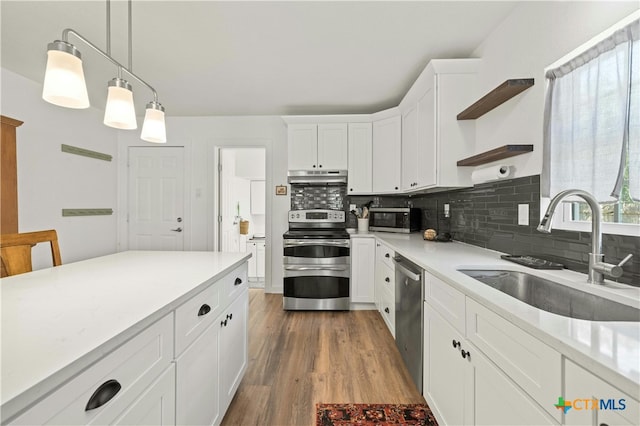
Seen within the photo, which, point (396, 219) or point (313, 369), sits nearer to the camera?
point (313, 369)

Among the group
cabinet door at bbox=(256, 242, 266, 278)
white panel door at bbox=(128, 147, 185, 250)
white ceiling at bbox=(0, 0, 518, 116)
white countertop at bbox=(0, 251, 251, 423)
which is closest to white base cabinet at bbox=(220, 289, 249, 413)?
white countertop at bbox=(0, 251, 251, 423)

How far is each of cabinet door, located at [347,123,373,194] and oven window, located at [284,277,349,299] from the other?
3.86ft

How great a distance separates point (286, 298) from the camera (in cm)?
327

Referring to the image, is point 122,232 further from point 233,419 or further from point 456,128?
point 456,128

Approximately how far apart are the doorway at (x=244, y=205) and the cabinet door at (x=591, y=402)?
3634mm

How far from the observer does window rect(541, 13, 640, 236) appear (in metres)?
1.12

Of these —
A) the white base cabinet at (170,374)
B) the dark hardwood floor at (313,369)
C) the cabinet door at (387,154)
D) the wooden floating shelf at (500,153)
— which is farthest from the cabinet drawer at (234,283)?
the cabinet door at (387,154)

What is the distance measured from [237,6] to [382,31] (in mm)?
1030

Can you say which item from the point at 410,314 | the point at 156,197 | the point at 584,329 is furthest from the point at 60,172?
the point at 584,329

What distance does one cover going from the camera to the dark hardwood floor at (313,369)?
1.72m

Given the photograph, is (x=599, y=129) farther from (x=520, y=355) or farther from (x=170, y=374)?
(x=170, y=374)

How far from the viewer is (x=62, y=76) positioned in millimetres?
1023

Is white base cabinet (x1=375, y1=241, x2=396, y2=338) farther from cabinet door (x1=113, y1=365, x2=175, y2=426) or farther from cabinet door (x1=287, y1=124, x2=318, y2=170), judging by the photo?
cabinet door (x1=113, y1=365, x2=175, y2=426)

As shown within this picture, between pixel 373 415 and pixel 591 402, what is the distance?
1336 mm
